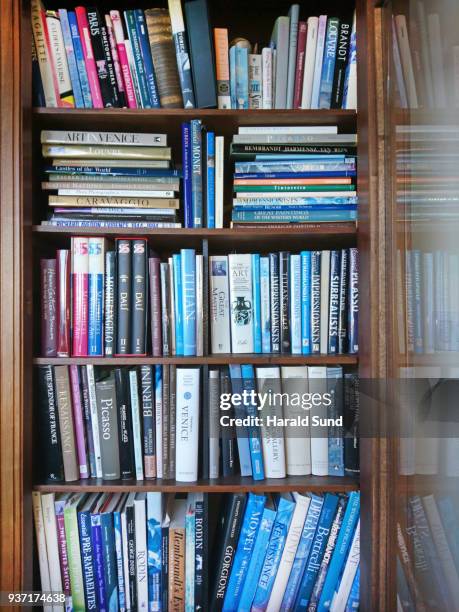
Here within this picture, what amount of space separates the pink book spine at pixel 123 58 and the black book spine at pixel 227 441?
0.74m

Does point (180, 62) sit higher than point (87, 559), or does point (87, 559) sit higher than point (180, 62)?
point (180, 62)

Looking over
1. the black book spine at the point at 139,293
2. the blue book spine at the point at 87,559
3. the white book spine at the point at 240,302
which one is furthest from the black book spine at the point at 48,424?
the white book spine at the point at 240,302

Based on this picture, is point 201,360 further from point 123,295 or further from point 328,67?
point 328,67

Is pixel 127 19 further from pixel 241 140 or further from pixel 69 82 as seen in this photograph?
pixel 241 140

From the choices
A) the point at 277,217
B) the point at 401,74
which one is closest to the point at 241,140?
the point at 277,217

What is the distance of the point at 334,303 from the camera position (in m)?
1.14

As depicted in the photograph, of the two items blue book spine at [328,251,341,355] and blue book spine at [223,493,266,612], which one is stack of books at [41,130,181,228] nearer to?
blue book spine at [328,251,341,355]

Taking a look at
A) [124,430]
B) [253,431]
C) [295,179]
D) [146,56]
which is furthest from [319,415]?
[146,56]

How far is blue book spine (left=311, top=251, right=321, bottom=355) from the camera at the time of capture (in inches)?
44.6

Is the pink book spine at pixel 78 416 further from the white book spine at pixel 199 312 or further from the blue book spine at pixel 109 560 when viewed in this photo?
the white book spine at pixel 199 312

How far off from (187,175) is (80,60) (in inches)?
15.7

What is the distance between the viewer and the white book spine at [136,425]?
112 cm

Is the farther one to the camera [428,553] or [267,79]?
[267,79]

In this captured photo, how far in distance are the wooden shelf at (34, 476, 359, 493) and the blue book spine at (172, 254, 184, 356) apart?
0.33 metres
